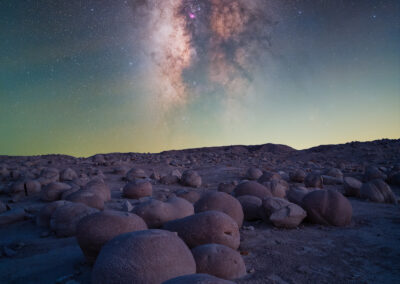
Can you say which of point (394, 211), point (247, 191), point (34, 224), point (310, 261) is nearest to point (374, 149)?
point (394, 211)

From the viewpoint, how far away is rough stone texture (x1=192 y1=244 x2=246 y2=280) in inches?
86.1

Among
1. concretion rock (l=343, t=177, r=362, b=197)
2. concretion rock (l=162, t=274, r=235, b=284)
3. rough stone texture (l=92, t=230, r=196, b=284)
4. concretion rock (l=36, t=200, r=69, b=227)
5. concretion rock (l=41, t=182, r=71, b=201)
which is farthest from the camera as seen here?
concretion rock (l=343, t=177, r=362, b=197)

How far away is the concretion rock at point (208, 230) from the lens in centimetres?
266

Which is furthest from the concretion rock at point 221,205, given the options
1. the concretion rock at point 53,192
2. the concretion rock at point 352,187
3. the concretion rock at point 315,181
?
the concretion rock at point 315,181

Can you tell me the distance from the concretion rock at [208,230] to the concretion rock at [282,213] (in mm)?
1054

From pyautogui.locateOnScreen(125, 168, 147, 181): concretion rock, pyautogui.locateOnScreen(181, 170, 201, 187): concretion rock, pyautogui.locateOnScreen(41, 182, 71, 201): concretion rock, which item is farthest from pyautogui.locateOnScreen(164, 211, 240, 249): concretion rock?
pyautogui.locateOnScreen(125, 168, 147, 181): concretion rock

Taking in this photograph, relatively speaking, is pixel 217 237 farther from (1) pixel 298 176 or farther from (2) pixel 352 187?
(1) pixel 298 176

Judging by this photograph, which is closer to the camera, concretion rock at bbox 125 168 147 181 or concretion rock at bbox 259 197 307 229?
concretion rock at bbox 259 197 307 229

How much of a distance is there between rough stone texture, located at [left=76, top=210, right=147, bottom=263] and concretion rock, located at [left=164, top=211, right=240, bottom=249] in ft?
1.44

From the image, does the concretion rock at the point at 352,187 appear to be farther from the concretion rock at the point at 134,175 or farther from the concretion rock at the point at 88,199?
the concretion rock at the point at 134,175

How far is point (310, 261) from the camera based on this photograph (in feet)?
8.73

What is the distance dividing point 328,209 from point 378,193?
89.5 inches

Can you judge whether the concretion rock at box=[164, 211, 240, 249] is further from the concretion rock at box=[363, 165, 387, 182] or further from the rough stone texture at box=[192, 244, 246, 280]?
the concretion rock at box=[363, 165, 387, 182]

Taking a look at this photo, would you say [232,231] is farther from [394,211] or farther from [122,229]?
[394,211]
